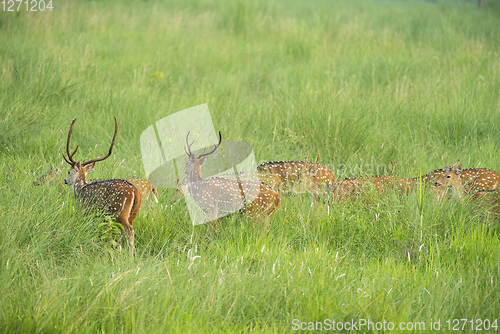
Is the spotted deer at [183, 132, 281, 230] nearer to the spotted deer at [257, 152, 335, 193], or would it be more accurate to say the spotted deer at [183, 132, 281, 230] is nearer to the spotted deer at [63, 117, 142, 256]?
the spotted deer at [63, 117, 142, 256]

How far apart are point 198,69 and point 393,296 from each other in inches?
247

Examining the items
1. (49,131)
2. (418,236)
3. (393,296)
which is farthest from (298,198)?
(49,131)

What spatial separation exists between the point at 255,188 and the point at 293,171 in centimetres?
99

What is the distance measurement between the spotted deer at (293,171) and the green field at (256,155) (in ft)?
1.09

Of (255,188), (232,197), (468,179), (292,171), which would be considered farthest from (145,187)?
(468,179)

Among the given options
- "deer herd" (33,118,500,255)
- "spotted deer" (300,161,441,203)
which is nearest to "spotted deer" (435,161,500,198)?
"deer herd" (33,118,500,255)

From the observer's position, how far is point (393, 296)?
3066mm

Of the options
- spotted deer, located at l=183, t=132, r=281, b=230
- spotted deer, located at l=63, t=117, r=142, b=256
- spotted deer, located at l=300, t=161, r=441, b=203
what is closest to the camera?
spotted deer, located at l=63, t=117, r=142, b=256

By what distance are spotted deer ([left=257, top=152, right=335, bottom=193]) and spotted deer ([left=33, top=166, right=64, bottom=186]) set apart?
186 centimetres

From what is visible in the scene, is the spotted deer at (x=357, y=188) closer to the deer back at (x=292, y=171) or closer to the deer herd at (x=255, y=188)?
the deer herd at (x=255, y=188)

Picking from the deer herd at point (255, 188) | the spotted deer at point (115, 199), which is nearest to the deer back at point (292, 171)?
the deer herd at point (255, 188)

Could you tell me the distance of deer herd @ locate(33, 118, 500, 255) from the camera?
375 cm

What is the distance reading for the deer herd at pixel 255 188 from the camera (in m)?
3.75

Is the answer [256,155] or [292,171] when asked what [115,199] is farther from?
[256,155]
